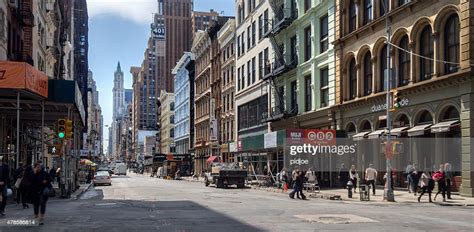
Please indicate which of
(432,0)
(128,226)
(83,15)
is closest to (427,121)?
(432,0)

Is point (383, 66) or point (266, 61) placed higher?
point (266, 61)

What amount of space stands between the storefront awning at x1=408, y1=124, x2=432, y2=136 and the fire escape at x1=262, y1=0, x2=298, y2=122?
60.2 feet

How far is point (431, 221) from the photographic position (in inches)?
652

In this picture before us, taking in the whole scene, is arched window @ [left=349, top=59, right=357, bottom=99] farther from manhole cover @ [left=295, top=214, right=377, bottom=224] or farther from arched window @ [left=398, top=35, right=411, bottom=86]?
manhole cover @ [left=295, top=214, right=377, bottom=224]

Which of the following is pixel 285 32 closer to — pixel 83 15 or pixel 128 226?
pixel 128 226

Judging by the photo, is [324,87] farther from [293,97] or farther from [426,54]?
[426,54]

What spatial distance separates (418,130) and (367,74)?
8.57 m

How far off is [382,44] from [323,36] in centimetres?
926

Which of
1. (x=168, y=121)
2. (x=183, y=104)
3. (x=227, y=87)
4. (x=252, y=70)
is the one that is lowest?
(x=168, y=121)

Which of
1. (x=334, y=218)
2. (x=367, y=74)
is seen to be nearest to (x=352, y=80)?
(x=367, y=74)

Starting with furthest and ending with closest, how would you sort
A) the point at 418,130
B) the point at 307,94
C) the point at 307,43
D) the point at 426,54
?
the point at 307,43 < the point at 307,94 < the point at 426,54 < the point at 418,130

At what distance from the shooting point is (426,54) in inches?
1241

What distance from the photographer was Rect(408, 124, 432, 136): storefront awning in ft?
98.9

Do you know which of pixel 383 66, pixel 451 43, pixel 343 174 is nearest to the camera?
pixel 451 43
